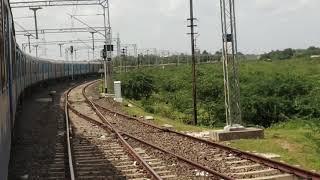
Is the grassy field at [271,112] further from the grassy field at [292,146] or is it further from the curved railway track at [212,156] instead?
the curved railway track at [212,156]

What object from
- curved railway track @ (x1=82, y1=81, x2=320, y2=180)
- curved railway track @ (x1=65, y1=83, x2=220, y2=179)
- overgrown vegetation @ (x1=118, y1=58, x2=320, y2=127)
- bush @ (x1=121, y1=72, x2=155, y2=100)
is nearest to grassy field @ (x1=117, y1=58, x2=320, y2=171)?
overgrown vegetation @ (x1=118, y1=58, x2=320, y2=127)

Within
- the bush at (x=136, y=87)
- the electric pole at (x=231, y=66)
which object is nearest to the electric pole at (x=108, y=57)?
the bush at (x=136, y=87)

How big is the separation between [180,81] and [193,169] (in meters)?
41.2

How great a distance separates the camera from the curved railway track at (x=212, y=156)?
1199 cm

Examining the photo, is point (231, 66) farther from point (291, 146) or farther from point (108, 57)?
point (108, 57)

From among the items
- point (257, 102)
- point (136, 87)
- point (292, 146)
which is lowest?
point (292, 146)

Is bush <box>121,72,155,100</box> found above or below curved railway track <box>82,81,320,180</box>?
above

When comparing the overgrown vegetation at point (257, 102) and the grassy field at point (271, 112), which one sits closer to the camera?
the grassy field at point (271, 112)

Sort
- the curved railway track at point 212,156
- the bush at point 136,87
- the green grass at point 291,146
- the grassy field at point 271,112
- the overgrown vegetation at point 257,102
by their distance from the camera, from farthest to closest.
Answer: the bush at point 136,87
the overgrown vegetation at point 257,102
the grassy field at point 271,112
the green grass at point 291,146
the curved railway track at point 212,156

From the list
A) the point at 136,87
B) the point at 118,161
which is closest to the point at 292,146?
the point at 118,161

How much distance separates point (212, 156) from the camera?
14.8 metres

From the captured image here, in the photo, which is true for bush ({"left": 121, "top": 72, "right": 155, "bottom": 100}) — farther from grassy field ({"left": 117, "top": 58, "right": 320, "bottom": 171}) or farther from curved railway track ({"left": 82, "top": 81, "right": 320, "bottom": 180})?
curved railway track ({"left": 82, "top": 81, "right": 320, "bottom": 180})

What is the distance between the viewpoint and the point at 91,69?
9075 centimetres

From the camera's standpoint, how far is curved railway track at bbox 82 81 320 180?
12.0m
